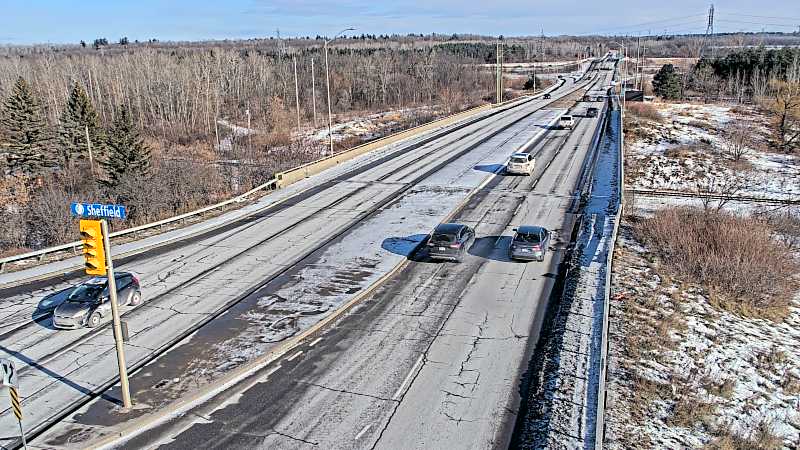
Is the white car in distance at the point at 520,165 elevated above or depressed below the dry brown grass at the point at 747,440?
above

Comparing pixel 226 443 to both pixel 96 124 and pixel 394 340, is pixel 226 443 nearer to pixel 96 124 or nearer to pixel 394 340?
pixel 394 340

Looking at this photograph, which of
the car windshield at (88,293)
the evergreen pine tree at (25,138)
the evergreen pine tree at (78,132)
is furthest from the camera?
the evergreen pine tree at (78,132)

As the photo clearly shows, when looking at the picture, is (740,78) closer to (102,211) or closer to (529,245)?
(529,245)

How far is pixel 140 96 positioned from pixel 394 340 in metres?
95.4

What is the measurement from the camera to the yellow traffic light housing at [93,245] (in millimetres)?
12914

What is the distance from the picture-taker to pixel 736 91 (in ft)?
299

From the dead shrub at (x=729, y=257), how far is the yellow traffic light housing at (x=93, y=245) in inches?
853

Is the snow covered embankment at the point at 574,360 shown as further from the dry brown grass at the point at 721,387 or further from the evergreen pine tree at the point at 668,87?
the evergreen pine tree at the point at 668,87

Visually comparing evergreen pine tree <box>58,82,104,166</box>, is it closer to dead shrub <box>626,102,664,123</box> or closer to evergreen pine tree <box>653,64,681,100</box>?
dead shrub <box>626,102,664,123</box>

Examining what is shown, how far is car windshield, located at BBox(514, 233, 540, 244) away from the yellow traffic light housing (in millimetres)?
15980

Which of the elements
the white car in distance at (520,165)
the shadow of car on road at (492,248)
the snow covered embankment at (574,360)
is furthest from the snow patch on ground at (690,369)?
the white car in distance at (520,165)

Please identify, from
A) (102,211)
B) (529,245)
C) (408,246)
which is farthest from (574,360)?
(102,211)

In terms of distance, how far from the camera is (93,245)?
42.7 ft

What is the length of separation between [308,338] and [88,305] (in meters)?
7.27
